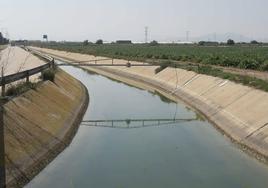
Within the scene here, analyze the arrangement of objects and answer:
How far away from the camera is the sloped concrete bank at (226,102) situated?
74.8 feet

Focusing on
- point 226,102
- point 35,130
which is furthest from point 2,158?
point 226,102

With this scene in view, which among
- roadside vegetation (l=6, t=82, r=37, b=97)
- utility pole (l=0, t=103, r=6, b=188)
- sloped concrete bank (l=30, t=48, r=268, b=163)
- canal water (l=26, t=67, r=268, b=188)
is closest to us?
utility pole (l=0, t=103, r=6, b=188)

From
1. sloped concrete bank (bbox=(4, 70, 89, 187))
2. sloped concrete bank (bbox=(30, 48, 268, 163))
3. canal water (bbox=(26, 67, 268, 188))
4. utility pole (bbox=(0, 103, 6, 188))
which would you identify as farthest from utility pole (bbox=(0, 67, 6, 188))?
sloped concrete bank (bbox=(30, 48, 268, 163))

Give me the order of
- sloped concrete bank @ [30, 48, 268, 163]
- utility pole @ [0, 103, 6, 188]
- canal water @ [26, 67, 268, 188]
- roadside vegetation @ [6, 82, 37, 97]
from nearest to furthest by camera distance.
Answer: utility pole @ [0, 103, 6, 188] → canal water @ [26, 67, 268, 188] → sloped concrete bank @ [30, 48, 268, 163] → roadside vegetation @ [6, 82, 37, 97]

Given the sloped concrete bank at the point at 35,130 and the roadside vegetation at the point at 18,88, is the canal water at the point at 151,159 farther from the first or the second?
the roadside vegetation at the point at 18,88

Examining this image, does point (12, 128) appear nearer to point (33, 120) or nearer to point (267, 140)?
point (33, 120)

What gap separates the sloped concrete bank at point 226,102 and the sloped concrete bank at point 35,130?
8.53 m

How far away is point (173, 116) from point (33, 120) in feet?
45.0

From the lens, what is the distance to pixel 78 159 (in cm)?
2033

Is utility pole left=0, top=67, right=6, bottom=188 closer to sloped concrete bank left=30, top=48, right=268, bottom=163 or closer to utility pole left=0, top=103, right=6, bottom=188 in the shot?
utility pole left=0, top=103, right=6, bottom=188

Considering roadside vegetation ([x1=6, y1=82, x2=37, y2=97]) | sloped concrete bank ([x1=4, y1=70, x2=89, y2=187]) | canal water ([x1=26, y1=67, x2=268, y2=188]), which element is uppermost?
roadside vegetation ([x1=6, y1=82, x2=37, y2=97])

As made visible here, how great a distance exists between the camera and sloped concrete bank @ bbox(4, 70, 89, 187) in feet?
53.3

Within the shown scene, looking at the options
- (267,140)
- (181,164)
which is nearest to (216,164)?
(181,164)

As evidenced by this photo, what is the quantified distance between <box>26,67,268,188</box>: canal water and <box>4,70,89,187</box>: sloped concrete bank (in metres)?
0.49
